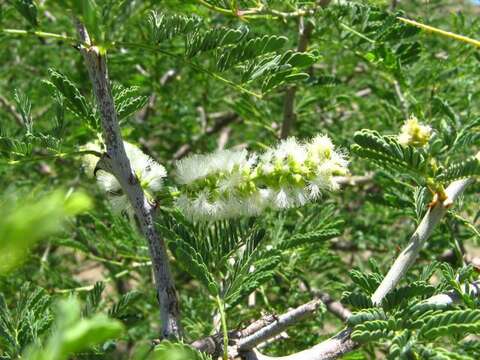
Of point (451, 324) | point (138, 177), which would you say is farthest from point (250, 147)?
point (451, 324)

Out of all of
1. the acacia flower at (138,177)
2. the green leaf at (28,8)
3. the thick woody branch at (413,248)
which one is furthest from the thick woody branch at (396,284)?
the green leaf at (28,8)

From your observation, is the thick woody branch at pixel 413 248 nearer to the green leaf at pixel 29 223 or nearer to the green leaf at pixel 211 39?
the green leaf at pixel 211 39

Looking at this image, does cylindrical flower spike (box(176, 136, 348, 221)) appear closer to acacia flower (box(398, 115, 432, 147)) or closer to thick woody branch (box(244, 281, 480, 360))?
acacia flower (box(398, 115, 432, 147))

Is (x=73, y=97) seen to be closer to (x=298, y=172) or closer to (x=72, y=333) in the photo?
(x=298, y=172)

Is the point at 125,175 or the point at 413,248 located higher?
the point at 125,175

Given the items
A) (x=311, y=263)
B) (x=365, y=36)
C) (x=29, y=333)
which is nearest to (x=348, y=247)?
(x=311, y=263)
